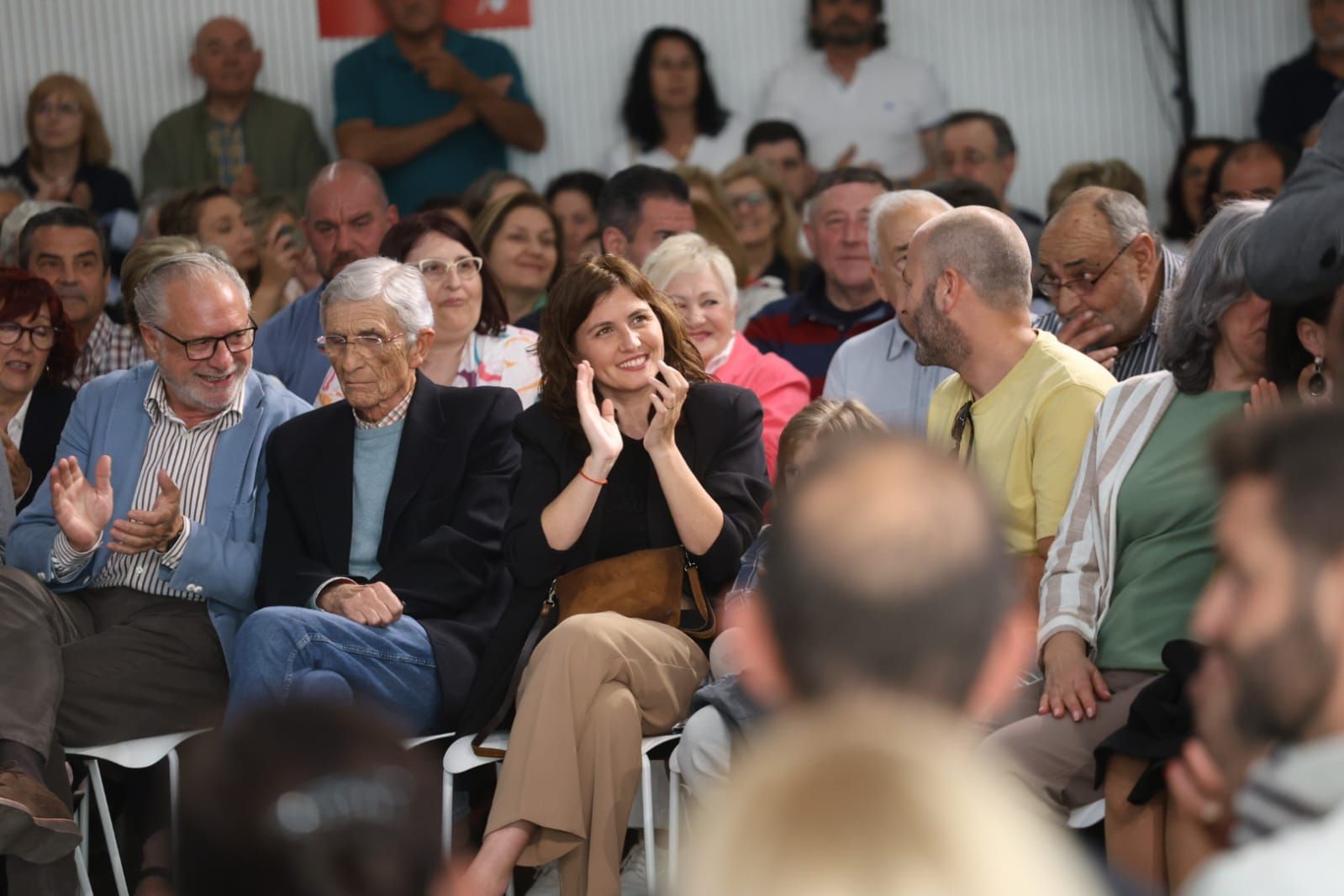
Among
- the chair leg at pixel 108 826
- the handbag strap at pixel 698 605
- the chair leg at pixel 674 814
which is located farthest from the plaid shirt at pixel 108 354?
the chair leg at pixel 674 814

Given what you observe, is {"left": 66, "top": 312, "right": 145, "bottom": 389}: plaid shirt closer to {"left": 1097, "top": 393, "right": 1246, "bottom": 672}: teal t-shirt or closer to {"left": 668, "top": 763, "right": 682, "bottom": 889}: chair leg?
{"left": 668, "top": 763, "right": 682, "bottom": 889}: chair leg

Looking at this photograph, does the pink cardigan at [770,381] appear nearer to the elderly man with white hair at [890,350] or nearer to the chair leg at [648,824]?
the elderly man with white hair at [890,350]

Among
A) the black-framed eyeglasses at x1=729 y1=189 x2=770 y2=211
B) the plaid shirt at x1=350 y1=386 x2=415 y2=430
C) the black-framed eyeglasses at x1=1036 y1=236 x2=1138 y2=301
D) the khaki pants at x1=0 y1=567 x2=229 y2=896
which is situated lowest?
the khaki pants at x1=0 y1=567 x2=229 y2=896

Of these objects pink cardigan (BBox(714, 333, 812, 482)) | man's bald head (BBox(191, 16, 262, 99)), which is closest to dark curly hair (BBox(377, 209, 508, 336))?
pink cardigan (BBox(714, 333, 812, 482))

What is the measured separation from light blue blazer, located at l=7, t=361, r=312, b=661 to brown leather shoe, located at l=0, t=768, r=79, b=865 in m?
0.58

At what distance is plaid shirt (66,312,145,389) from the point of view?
514 centimetres

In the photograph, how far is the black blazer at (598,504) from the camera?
3.56 metres

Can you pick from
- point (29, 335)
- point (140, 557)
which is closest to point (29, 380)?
point (29, 335)

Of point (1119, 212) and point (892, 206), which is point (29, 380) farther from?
point (1119, 212)

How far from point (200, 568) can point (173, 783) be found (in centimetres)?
50

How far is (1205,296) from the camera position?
3.07 meters

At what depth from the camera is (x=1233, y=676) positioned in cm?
142

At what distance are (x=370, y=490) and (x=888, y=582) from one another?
2.81m

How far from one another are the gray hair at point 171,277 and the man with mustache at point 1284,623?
3.13m
